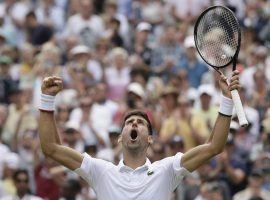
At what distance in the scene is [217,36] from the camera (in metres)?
9.16

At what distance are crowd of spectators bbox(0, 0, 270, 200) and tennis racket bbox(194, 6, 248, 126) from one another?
478cm

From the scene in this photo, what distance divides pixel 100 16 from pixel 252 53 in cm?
352

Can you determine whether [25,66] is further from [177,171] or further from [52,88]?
[177,171]

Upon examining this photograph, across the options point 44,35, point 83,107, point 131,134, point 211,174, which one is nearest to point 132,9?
point 44,35

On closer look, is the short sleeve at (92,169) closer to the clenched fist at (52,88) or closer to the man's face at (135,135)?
the man's face at (135,135)

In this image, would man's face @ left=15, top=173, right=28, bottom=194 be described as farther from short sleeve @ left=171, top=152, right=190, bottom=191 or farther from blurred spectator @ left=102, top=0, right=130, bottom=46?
blurred spectator @ left=102, top=0, right=130, bottom=46

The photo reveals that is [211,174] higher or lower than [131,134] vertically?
lower

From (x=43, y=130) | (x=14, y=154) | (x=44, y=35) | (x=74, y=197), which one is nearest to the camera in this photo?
(x=43, y=130)

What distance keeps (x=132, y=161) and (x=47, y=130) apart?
0.77m

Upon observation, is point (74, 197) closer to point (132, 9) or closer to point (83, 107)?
point (83, 107)

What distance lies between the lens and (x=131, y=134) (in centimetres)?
909

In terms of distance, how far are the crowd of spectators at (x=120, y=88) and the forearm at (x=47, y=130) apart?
4.88m

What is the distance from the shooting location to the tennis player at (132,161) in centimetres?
872

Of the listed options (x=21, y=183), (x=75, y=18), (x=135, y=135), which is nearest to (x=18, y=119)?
(x=21, y=183)
